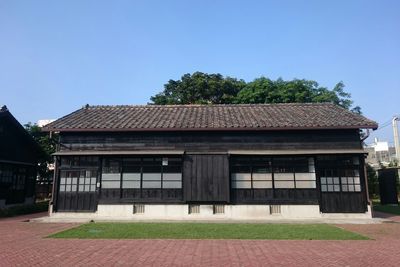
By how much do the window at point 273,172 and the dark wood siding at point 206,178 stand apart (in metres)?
0.59

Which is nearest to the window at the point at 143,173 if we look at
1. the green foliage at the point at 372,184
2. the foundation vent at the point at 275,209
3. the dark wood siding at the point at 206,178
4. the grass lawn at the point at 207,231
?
the dark wood siding at the point at 206,178

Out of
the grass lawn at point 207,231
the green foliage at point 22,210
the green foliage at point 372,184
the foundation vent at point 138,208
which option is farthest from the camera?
the green foliage at point 372,184

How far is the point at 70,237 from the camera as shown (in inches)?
456

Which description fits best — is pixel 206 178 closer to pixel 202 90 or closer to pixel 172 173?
pixel 172 173

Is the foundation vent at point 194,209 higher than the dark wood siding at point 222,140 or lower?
lower

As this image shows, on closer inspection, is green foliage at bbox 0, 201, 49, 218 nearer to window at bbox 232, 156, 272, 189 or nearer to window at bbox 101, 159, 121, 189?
window at bbox 101, 159, 121, 189

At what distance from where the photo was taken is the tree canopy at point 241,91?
3030 centimetres

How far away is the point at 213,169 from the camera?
55.4ft

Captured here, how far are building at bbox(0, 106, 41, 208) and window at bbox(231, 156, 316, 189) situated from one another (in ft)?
49.0

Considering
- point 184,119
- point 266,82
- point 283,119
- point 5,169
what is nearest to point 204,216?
point 184,119

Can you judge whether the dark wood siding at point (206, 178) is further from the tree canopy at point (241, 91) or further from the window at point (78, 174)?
the tree canopy at point (241, 91)

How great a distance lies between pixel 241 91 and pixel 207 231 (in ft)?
72.3

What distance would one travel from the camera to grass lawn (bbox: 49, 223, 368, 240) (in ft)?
37.9

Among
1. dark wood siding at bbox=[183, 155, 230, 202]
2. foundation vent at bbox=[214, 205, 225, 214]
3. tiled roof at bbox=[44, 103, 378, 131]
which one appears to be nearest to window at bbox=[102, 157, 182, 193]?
dark wood siding at bbox=[183, 155, 230, 202]
